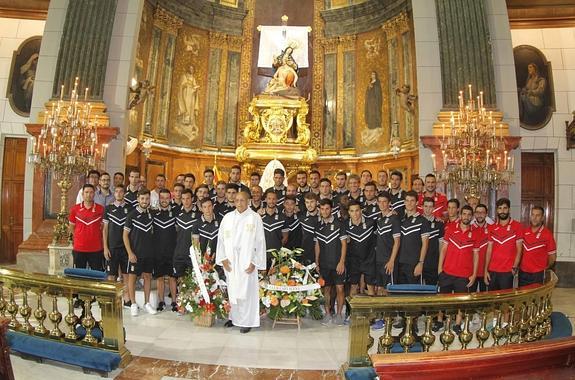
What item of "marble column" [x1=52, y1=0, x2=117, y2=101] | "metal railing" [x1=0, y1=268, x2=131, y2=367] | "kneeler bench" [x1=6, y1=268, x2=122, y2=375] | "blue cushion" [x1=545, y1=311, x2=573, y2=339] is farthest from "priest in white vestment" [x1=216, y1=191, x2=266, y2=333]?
"marble column" [x1=52, y1=0, x2=117, y2=101]

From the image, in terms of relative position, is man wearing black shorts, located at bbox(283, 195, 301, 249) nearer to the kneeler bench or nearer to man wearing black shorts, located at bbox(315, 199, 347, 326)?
man wearing black shorts, located at bbox(315, 199, 347, 326)

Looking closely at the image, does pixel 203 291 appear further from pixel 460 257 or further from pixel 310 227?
pixel 460 257

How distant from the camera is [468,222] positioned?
634 cm

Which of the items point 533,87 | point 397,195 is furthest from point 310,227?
point 533,87

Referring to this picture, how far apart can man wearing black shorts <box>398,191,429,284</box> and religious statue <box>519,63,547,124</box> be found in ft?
21.2

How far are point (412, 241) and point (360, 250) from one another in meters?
0.74

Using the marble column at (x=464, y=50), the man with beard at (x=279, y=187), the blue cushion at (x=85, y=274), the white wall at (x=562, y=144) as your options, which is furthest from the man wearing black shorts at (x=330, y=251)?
the white wall at (x=562, y=144)

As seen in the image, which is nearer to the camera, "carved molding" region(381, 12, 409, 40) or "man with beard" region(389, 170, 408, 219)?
"man with beard" region(389, 170, 408, 219)

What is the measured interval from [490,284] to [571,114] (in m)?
6.74

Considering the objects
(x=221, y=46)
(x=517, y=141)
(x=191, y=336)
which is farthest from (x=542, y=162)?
(x=221, y=46)

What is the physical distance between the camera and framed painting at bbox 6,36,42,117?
12.0 meters

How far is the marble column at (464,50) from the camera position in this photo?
10172mm

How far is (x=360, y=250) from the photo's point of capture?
6.87 m

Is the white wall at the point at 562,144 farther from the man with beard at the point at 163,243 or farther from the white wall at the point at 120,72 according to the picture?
the white wall at the point at 120,72
